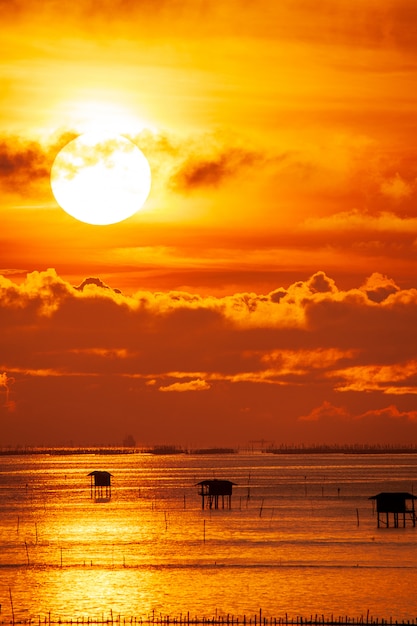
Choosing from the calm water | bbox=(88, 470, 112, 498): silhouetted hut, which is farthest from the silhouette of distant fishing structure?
bbox=(88, 470, 112, 498): silhouetted hut

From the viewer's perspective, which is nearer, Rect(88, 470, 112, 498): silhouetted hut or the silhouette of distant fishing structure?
the silhouette of distant fishing structure

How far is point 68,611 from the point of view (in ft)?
207

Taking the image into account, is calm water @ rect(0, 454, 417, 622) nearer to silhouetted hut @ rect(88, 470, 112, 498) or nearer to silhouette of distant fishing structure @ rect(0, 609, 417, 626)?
silhouette of distant fishing structure @ rect(0, 609, 417, 626)

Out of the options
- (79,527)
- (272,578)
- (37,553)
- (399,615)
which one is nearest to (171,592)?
(272,578)

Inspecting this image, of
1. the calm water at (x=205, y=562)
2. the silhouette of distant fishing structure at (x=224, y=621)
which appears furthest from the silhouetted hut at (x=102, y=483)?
the silhouette of distant fishing structure at (x=224, y=621)

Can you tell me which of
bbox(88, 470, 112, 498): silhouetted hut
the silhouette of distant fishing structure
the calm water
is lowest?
the silhouette of distant fishing structure

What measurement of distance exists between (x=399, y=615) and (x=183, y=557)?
27.6m

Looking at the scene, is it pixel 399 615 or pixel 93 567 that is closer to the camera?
pixel 399 615

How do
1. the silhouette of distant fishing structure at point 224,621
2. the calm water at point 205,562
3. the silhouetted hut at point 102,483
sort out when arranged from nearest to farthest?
1. the silhouette of distant fishing structure at point 224,621
2. the calm water at point 205,562
3. the silhouetted hut at point 102,483

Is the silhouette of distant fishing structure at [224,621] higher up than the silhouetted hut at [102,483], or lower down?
lower down

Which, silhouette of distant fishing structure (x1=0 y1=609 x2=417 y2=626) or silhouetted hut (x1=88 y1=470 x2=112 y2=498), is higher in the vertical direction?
silhouetted hut (x1=88 y1=470 x2=112 y2=498)

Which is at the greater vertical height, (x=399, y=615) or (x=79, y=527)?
(x=79, y=527)

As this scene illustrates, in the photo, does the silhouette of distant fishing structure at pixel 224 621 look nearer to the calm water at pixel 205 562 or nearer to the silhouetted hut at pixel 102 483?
the calm water at pixel 205 562

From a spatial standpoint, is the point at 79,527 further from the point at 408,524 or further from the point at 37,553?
the point at 408,524
